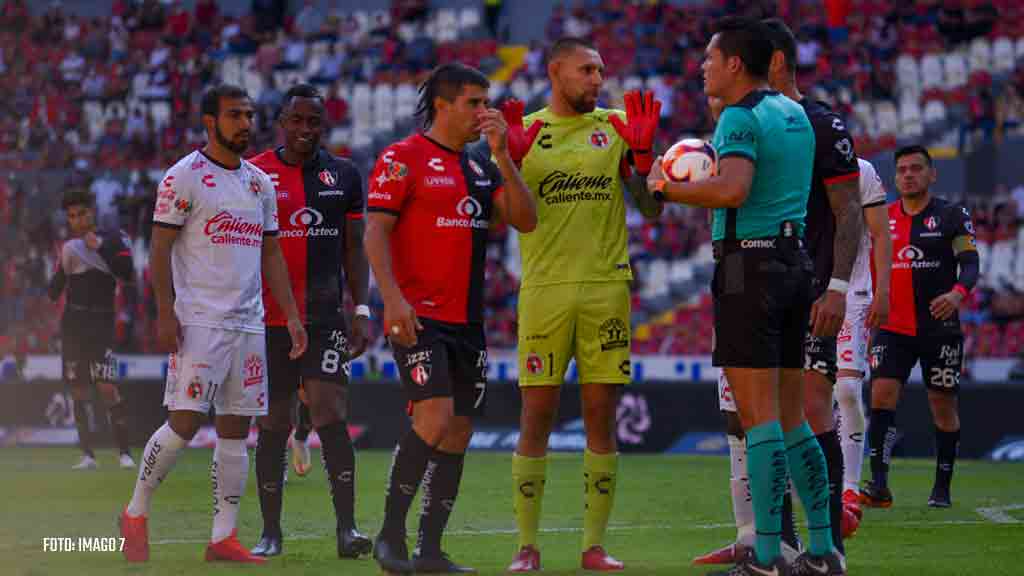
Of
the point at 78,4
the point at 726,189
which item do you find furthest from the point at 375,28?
the point at 726,189

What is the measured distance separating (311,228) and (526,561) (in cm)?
278

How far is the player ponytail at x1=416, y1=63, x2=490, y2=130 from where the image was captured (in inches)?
319

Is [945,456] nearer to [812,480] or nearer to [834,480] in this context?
[834,480]

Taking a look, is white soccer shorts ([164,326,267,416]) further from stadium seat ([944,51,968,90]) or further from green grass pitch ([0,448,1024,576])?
stadium seat ([944,51,968,90])

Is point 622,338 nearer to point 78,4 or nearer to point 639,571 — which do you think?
point 639,571

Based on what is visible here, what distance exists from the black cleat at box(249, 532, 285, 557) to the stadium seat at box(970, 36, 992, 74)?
24.2 m

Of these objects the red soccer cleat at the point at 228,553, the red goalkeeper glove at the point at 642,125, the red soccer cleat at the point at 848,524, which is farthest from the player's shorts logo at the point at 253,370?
the red soccer cleat at the point at 848,524

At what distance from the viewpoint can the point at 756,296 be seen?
737 centimetres

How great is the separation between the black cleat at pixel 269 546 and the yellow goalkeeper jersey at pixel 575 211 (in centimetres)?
222

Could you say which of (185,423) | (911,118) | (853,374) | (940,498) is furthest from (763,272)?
(911,118)

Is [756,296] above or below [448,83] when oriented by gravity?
below

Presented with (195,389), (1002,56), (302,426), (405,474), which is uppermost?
(1002,56)

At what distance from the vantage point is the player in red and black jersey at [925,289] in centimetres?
1298

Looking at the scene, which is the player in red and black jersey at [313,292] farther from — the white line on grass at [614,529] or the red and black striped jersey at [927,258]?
the red and black striped jersey at [927,258]
